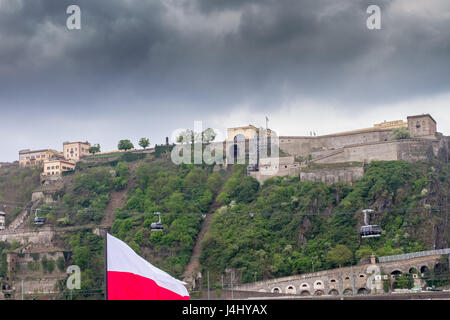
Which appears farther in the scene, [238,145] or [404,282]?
[238,145]

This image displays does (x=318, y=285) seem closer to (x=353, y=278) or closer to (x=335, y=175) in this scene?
(x=353, y=278)

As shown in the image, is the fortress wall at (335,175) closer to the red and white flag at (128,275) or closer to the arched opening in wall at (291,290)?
the arched opening in wall at (291,290)

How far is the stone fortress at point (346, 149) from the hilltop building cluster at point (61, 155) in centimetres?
2272

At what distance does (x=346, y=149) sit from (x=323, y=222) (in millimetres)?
11784

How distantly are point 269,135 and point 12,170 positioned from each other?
34.9m

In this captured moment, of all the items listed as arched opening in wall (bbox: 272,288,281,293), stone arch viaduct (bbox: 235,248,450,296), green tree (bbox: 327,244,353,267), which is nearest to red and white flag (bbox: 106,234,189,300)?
stone arch viaduct (bbox: 235,248,450,296)

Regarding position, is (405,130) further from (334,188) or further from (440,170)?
(334,188)

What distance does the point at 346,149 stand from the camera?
244 feet

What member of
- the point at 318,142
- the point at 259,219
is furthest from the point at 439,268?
the point at 318,142

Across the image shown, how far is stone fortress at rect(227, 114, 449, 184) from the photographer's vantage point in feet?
234

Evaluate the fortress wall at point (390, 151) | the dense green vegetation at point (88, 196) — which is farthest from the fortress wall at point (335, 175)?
the dense green vegetation at point (88, 196)

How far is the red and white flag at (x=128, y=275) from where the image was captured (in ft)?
28.1

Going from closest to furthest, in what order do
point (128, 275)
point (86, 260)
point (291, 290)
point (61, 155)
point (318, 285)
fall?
point (128, 275), point (318, 285), point (291, 290), point (86, 260), point (61, 155)

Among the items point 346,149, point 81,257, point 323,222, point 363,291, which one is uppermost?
point 346,149
